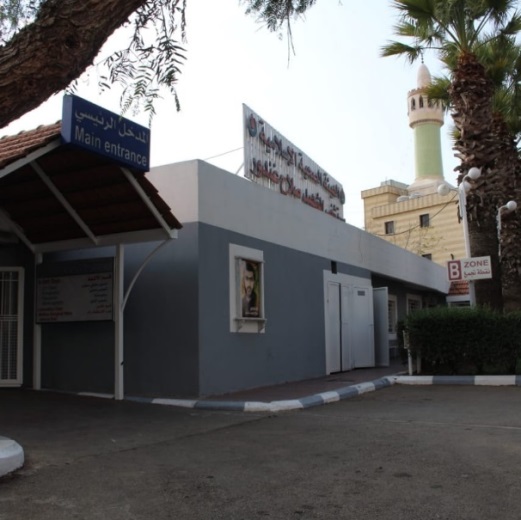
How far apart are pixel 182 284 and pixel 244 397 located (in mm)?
2151

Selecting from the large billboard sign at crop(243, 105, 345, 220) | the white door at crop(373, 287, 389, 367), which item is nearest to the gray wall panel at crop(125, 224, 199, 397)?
the large billboard sign at crop(243, 105, 345, 220)

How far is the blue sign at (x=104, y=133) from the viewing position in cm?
739

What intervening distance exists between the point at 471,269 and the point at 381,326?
4.86m

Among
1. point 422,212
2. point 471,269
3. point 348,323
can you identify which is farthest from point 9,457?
point 422,212

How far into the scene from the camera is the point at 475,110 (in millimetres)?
14617

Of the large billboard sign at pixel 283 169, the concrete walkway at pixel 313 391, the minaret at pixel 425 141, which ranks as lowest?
the concrete walkway at pixel 313 391

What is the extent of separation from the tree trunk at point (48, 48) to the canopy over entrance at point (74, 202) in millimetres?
2994

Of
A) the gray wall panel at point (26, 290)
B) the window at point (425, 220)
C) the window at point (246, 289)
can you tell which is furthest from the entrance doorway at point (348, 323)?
the window at point (425, 220)

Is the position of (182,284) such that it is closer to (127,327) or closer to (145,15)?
(127,327)

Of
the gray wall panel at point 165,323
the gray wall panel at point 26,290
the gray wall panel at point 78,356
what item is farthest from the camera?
the gray wall panel at point 26,290

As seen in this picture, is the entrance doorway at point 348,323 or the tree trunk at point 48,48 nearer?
the tree trunk at point 48,48

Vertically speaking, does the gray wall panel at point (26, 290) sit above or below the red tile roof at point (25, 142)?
below

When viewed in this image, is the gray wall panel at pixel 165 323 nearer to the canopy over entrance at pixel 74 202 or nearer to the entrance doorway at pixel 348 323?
the canopy over entrance at pixel 74 202

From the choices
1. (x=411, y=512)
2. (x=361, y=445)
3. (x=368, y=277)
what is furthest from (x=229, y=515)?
(x=368, y=277)
